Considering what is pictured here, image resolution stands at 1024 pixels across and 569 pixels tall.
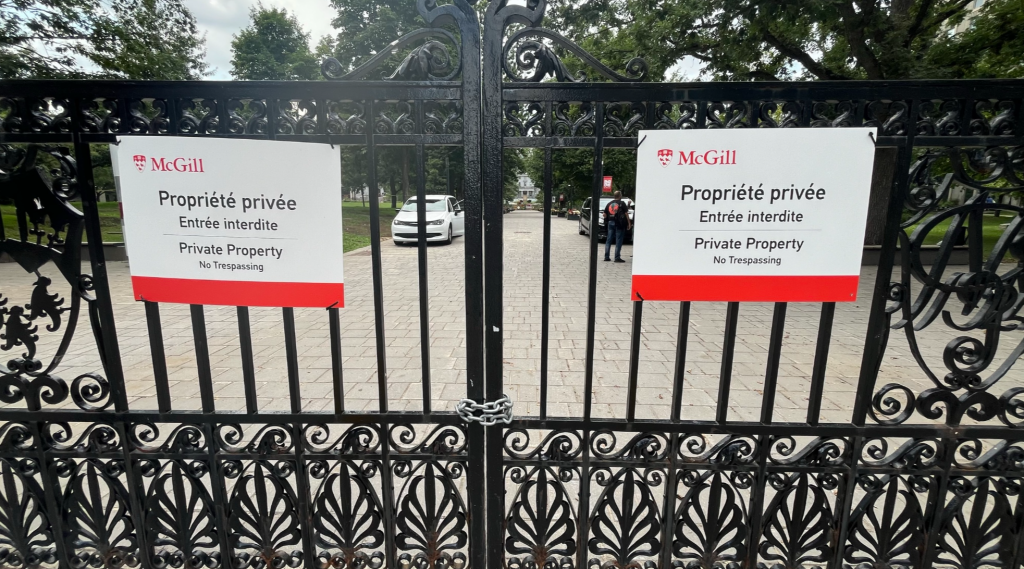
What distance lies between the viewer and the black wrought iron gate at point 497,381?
5.81 feet

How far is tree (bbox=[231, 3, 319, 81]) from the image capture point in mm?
26875

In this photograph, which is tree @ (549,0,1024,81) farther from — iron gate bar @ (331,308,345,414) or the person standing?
iron gate bar @ (331,308,345,414)

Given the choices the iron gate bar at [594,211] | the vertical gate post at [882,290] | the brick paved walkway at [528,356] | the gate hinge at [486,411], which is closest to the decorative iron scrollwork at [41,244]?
the brick paved walkway at [528,356]

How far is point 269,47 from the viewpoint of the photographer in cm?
2803

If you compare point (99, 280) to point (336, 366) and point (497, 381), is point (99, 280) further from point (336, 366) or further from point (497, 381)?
point (497, 381)

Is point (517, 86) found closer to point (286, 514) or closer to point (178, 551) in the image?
point (286, 514)

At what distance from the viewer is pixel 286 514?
84.7 inches

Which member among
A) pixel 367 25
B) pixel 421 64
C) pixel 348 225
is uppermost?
pixel 367 25

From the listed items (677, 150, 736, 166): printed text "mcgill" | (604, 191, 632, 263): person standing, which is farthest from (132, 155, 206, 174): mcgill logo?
(604, 191, 632, 263): person standing

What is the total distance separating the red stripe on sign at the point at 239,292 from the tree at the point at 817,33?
8.95m

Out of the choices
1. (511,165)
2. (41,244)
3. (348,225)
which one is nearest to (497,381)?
(41,244)

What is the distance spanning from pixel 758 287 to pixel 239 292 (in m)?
2.18

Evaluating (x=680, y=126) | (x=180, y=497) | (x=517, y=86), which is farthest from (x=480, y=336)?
(x=180, y=497)

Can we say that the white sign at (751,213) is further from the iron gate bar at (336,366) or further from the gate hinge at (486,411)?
the iron gate bar at (336,366)
